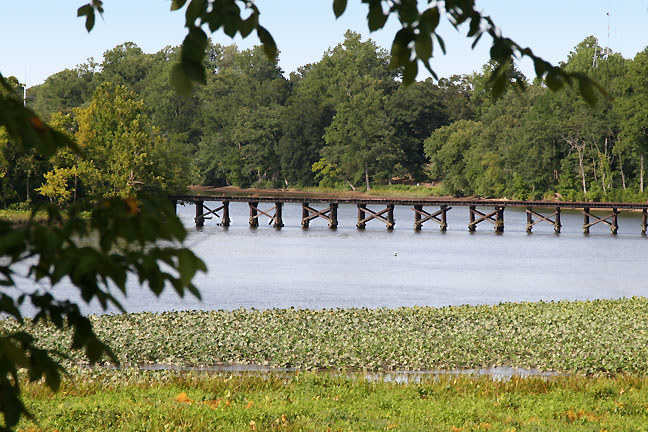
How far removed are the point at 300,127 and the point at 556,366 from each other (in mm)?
100813

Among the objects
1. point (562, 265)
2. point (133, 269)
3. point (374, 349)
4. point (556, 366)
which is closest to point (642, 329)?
point (556, 366)

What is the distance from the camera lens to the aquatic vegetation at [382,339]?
14.7 meters

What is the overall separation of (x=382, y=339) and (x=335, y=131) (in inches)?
3788

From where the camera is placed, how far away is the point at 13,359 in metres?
2.91

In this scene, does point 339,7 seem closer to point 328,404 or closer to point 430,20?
point 430,20

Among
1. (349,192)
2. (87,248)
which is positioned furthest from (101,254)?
(349,192)

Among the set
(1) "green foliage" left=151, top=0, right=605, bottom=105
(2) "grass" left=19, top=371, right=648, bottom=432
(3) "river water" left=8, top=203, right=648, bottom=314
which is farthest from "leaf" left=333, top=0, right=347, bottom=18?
(3) "river water" left=8, top=203, right=648, bottom=314

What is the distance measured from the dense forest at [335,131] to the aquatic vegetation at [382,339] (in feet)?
122

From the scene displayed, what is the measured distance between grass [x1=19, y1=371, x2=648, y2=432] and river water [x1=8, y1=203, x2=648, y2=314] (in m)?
11.1

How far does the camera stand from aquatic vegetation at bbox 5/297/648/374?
14703 millimetres

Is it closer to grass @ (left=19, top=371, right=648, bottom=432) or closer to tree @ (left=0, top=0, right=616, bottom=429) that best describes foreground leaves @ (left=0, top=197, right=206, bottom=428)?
tree @ (left=0, top=0, right=616, bottom=429)

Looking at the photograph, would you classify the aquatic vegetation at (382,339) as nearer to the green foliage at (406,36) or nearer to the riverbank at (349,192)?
the green foliage at (406,36)

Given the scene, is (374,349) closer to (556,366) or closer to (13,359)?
(556,366)

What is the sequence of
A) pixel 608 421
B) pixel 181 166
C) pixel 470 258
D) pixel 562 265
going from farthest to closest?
1. pixel 181 166
2. pixel 470 258
3. pixel 562 265
4. pixel 608 421
